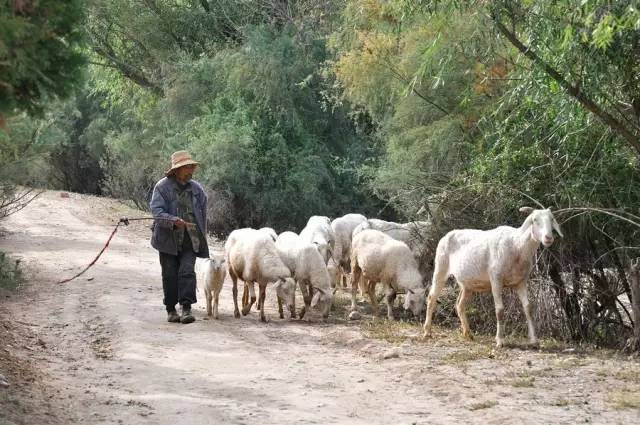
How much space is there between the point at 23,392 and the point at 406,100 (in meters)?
11.3

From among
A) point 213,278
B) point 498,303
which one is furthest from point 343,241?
point 498,303

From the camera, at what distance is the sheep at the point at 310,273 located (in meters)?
12.8

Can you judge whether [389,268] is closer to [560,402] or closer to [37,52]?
[560,402]

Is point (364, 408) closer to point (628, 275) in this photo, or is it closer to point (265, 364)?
point (265, 364)

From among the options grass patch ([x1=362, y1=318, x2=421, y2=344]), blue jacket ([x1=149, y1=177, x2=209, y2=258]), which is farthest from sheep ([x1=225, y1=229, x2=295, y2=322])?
grass patch ([x1=362, y1=318, x2=421, y2=344])

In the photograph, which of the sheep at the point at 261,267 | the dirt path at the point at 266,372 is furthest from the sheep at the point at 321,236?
the sheep at the point at 261,267

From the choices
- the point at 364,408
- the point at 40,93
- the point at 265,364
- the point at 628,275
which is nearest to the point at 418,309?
the point at 628,275

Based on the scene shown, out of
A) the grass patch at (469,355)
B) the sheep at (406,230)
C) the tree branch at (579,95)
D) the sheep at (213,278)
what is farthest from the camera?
the sheep at (406,230)

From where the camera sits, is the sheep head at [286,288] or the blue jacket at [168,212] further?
the sheep head at [286,288]

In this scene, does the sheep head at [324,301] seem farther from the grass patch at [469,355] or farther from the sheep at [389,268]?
the grass patch at [469,355]

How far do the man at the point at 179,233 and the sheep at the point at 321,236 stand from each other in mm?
2724

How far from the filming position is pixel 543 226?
1005cm

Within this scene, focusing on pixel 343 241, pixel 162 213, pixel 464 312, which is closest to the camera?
pixel 464 312

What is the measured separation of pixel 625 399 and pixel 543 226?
2688 mm
